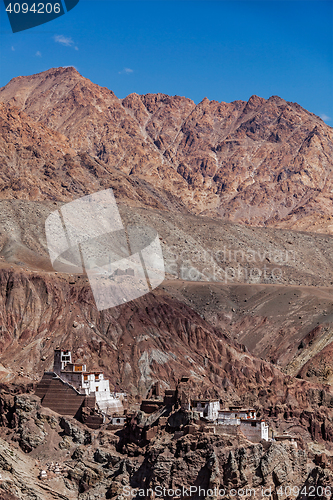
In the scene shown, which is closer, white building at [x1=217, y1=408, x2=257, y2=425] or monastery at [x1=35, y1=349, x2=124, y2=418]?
white building at [x1=217, y1=408, x2=257, y2=425]

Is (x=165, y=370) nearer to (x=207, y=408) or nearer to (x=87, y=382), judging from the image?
(x=87, y=382)

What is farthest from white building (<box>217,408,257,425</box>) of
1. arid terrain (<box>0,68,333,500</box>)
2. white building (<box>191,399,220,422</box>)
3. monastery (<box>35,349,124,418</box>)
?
monastery (<box>35,349,124,418</box>)

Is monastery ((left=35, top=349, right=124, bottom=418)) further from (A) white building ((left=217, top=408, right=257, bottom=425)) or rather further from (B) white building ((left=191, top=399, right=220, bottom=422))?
(A) white building ((left=217, top=408, right=257, bottom=425))

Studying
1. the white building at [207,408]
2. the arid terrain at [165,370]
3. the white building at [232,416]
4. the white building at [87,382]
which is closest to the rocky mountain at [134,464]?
the arid terrain at [165,370]

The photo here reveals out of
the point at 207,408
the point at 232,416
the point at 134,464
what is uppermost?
the point at 207,408

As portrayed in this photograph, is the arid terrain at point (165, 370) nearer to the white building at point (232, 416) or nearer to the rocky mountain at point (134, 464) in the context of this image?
the rocky mountain at point (134, 464)

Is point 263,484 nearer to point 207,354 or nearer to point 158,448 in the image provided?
point 158,448

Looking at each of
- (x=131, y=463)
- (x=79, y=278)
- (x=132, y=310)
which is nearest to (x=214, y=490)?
(x=131, y=463)

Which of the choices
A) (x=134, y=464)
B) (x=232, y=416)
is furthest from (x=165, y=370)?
(x=134, y=464)
